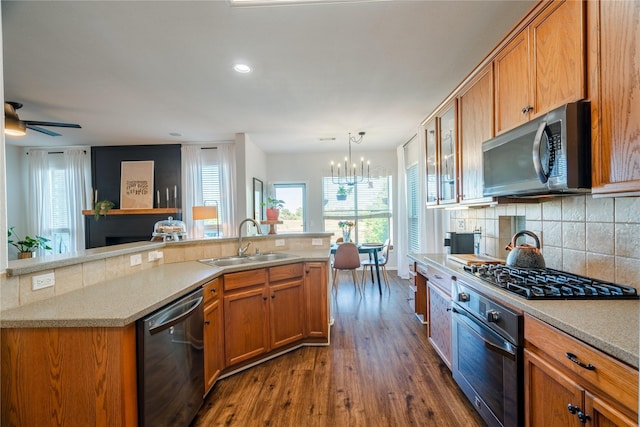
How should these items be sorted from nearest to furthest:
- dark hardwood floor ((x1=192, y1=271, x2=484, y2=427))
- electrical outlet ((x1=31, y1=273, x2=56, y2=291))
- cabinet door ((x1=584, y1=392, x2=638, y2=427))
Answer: cabinet door ((x1=584, y1=392, x2=638, y2=427))
electrical outlet ((x1=31, y1=273, x2=56, y2=291))
dark hardwood floor ((x1=192, y1=271, x2=484, y2=427))

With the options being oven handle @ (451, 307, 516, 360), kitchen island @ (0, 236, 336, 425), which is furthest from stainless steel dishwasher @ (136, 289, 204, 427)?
oven handle @ (451, 307, 516, 360)

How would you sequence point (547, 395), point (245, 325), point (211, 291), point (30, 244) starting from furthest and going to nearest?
point (30, 244), point (245, 325), point (211, 291), point (547, 395)

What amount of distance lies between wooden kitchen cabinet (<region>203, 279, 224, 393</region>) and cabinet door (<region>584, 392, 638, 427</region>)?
1971 mm

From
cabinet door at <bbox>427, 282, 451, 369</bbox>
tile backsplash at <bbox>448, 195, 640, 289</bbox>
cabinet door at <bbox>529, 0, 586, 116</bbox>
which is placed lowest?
cabinet door at <bbox>427, 282, 451, 369</bbox>

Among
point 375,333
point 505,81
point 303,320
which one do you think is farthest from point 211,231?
point 505,81

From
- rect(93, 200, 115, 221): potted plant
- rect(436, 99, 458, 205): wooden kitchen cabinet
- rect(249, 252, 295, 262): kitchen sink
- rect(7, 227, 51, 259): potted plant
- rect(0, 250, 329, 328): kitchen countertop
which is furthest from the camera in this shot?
rect(93, 200, 115, 221): potted plant

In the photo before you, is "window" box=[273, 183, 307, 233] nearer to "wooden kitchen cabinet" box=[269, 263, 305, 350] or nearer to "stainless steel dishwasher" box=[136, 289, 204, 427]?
"wooden kitchen cabinet" box=[269, 263, 305, 350]

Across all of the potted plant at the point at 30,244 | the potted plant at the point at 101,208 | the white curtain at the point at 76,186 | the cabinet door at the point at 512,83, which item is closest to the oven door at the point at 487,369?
the cabinet door at the point at 512,83

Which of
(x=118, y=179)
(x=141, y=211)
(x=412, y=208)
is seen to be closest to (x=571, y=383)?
(x=412, y=208)

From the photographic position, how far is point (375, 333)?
9.56ft

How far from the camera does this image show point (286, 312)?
2496 mm

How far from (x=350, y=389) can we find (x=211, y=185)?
435cm

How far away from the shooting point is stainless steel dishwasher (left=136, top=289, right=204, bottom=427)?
1.25m

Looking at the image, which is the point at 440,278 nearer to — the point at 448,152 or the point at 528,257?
the point at 528,257
